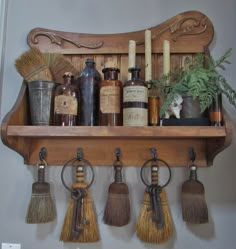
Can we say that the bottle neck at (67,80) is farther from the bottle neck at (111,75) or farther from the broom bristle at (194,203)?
the broom bristle at (194,203)

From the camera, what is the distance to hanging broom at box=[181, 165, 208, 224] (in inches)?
37.5

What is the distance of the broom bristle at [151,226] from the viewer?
0.97 metres

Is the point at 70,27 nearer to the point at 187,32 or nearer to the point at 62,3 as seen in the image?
the point at 62,3

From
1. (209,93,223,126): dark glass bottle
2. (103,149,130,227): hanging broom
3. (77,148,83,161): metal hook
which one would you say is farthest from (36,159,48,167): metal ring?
(209,93,223,126): dark glass bottle

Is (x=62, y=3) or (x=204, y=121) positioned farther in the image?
(x=62, y=3)

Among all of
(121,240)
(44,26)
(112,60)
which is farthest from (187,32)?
(121,240)

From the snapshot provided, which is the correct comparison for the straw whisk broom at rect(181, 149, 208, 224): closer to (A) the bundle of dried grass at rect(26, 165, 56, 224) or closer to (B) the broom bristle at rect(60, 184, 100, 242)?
(B) the broom bristle at rect(60, 184, 100, 242)

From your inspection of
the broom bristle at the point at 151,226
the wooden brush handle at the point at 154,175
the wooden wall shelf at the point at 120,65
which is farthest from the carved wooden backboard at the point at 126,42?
the broom bristle at the point at 151,226

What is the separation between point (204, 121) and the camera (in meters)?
0.89

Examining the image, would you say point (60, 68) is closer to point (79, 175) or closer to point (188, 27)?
point (79, 175)

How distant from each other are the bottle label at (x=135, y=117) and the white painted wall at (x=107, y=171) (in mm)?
227

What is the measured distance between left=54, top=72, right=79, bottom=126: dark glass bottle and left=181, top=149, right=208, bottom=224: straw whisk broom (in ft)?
1.37

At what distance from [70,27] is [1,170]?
586 mm

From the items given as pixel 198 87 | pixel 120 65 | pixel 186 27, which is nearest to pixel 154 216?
pixel 198 87
